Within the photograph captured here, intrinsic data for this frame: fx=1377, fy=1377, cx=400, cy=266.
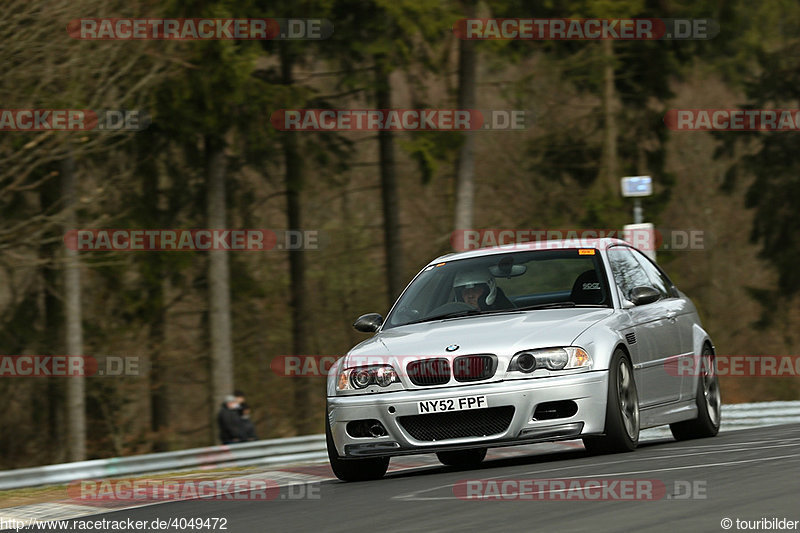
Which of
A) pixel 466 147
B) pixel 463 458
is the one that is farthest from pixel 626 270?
pixel 466 147

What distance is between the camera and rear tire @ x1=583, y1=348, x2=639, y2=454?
9.52 meters

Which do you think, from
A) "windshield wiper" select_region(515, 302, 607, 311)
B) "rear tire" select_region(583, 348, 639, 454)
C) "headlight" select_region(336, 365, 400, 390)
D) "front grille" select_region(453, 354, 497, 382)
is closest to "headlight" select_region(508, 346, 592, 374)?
"front grille" select_region(453, 354, 497, 382)

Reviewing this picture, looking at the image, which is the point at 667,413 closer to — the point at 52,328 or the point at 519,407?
the point at 519,407

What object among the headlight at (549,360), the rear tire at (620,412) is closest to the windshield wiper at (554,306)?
the rear tire at (620,412)

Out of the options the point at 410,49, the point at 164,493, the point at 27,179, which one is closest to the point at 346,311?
the point at 410,49

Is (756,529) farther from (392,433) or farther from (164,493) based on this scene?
(164,493)

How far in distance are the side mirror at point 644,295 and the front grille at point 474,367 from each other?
1673 millimetres

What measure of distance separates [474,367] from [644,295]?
1.78 meters

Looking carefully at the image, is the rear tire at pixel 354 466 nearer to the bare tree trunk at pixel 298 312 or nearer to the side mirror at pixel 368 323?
the side mirror at pixel 368 323

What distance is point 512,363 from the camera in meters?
9.34

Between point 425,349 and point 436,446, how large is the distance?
26.7 inches

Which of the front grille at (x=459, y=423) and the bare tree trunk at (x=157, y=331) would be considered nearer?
the front grille at (x=459, y=423)

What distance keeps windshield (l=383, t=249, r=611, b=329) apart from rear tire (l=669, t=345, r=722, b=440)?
5.64ft

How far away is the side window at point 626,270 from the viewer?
431 inches
